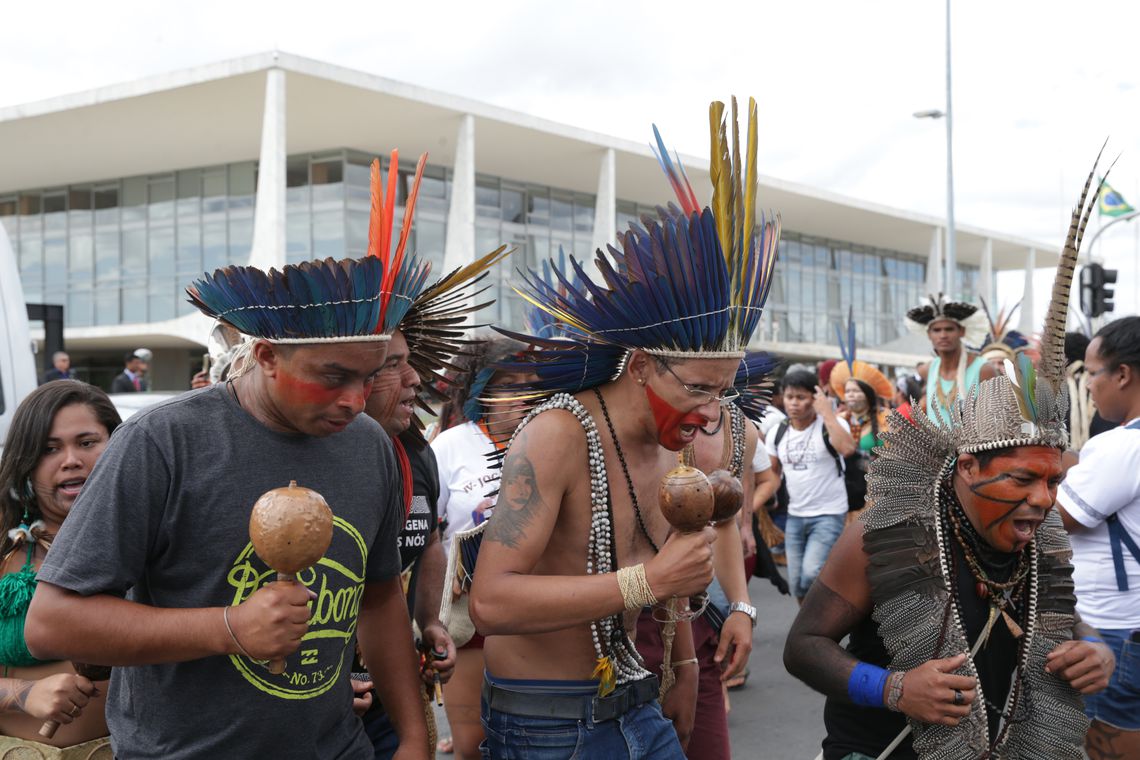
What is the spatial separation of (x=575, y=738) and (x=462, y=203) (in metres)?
23.0

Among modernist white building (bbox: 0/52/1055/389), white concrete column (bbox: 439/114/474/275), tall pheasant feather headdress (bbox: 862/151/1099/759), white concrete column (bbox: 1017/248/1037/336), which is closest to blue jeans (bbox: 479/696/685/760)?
tall pheasant feather headdress (bbox: 862/151/1099/759)

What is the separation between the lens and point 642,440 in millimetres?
2701

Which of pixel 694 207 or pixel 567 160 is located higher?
pixel 567 160

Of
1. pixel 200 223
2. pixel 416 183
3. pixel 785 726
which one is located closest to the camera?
pixel 416 183

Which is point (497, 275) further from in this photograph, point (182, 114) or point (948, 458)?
point (948, 458)

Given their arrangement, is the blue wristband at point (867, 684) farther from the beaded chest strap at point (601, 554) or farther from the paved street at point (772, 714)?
the paved street at point (772, 714)

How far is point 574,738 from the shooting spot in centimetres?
252

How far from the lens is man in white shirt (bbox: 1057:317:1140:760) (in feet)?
11.1

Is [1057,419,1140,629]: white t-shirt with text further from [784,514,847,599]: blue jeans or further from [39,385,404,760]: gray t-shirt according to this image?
[784,514,847,599]: blue jeans

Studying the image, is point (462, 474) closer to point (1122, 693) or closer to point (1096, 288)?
point (1122, 693)

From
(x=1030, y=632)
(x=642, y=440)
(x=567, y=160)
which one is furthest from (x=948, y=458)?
(x=567, y=160)

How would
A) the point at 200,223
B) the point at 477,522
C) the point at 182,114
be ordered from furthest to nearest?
the point at 200,223
the point at 182,114
the point at 477,522

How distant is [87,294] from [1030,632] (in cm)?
2982

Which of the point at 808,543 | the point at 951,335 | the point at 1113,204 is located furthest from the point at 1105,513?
the point at 1113,204
